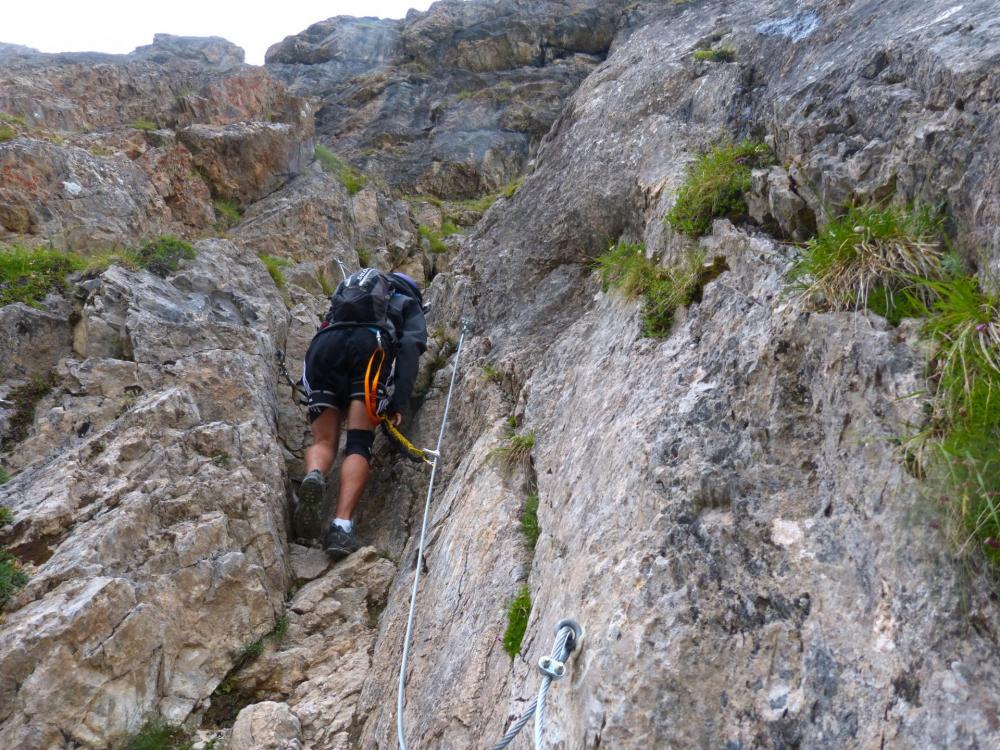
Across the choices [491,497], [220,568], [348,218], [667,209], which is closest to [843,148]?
[667,209]

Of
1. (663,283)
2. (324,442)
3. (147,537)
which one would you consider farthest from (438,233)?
(147,537)

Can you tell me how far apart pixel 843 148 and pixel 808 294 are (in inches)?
56.4

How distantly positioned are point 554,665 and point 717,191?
3.84m

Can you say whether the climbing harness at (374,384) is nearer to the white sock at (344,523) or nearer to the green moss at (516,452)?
the white sock at (344,523)

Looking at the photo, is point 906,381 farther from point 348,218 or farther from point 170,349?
point 348,218

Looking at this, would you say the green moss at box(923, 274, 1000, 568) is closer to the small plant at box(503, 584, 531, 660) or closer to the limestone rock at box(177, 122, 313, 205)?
the small plant at box(503, 584, 531, 660)

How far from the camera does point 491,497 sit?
5.36m

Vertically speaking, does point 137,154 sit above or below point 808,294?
above

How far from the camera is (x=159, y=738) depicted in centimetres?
479

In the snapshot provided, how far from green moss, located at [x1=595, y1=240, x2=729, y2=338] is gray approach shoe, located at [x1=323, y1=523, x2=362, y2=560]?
3.23 m

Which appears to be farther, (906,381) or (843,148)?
(843,148)

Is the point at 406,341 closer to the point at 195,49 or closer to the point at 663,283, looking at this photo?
the point at 663,283

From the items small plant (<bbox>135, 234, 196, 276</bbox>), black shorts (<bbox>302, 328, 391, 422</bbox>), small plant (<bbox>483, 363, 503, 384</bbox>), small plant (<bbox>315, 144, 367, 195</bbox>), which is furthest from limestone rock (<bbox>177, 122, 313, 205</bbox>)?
small plant (<bbox>483, 363, 503, 384</bbox>)

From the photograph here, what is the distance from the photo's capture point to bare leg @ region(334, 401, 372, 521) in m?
6.52
